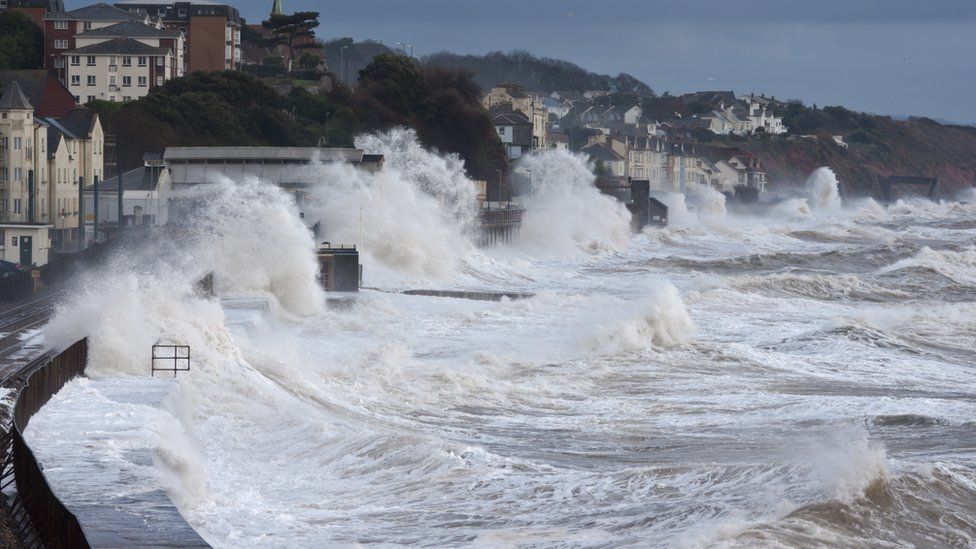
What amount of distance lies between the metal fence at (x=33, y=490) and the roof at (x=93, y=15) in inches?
2510

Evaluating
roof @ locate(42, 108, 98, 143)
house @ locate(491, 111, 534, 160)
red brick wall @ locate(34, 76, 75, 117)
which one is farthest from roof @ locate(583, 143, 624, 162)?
roof @ locate(42, 108, 98, 143)

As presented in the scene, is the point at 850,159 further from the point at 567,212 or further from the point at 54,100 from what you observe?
A: the point at 54,100

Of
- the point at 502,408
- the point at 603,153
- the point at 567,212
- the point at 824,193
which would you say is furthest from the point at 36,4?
the point at 824,193

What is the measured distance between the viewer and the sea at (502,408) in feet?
45.8

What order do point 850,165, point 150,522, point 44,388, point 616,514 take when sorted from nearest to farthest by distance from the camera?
1. point 150,522
2. point 616,514
3. point 44,388
4. point 850,165

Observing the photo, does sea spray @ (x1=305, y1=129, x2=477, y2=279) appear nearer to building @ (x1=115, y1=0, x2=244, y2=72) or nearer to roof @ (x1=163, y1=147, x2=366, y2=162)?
roof @ (x1=163, y1=147, x2=366, y2=162)

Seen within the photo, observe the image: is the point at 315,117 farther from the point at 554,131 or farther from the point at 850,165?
the point at 850,165

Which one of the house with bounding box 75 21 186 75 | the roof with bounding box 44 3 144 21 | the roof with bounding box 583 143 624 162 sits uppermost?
the roof with bounding box 44 3 144 21

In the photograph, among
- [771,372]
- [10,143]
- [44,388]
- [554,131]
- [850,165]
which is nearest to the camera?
[44,388]

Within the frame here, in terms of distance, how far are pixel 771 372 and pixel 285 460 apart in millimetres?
10258

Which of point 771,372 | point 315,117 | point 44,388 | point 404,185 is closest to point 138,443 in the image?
point 44,388

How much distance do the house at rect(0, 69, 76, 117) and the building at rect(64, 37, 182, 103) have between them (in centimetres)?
1025

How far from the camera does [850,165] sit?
171 meters

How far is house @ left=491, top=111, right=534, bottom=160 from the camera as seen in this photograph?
93.1 metres
